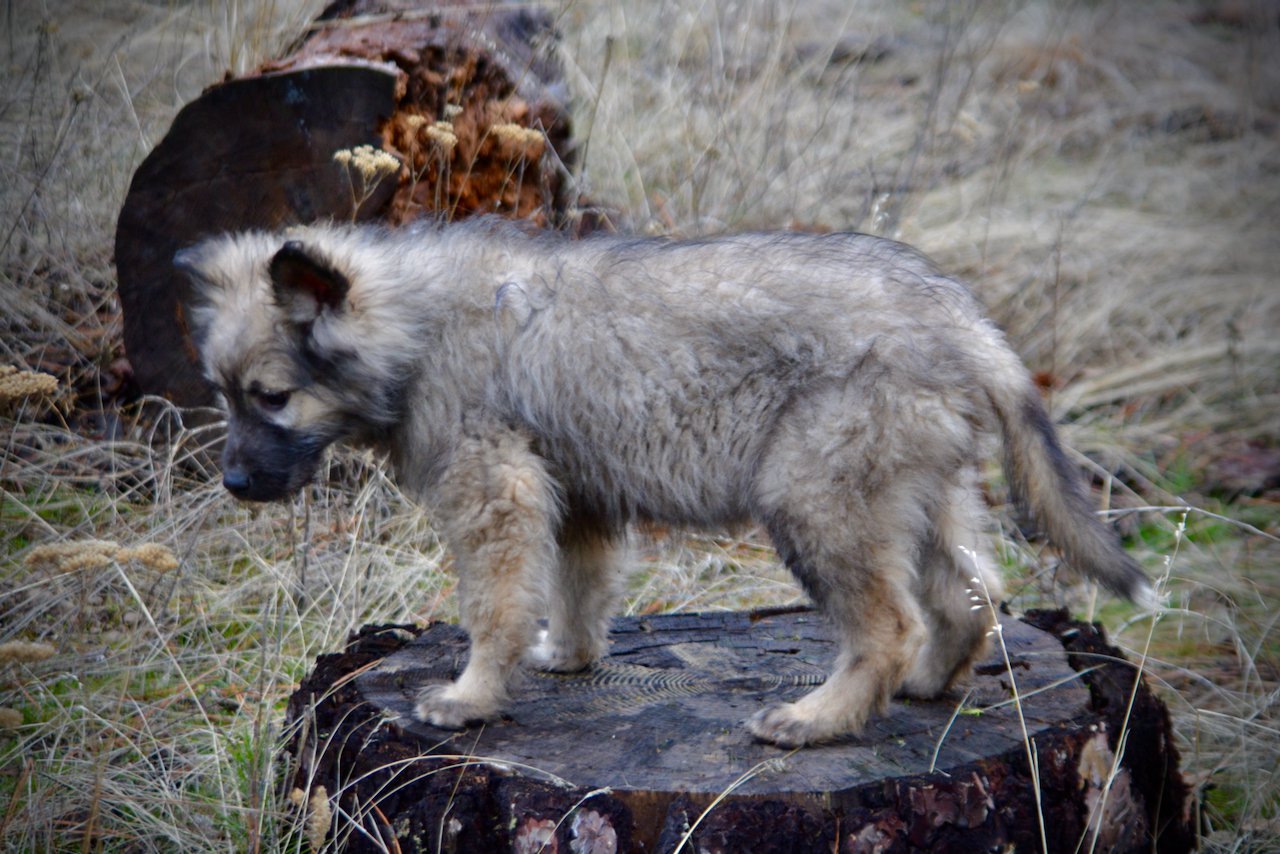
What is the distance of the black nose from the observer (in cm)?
371

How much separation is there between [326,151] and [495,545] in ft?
9.10

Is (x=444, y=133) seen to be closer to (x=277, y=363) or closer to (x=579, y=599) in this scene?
(x=277, y=363)

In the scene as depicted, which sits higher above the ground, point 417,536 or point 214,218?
point 214,218

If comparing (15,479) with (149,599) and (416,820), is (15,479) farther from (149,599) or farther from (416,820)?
(416,820)

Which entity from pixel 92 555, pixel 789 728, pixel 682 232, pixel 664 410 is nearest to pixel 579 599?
pixel 664 410

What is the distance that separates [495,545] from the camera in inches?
144

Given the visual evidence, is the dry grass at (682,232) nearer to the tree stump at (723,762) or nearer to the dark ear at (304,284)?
the tree stump at (723,762)

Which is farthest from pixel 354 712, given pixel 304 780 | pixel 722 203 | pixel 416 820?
pixel 722 203

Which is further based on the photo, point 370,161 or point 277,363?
point 370,161

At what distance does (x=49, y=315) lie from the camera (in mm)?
6523

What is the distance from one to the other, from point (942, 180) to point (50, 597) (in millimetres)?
8201

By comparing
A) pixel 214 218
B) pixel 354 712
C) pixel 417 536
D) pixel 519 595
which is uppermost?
pixel 214 218

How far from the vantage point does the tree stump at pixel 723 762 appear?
9.96 ft

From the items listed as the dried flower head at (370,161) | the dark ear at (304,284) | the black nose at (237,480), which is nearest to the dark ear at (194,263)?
the dark ear at (304,284)
